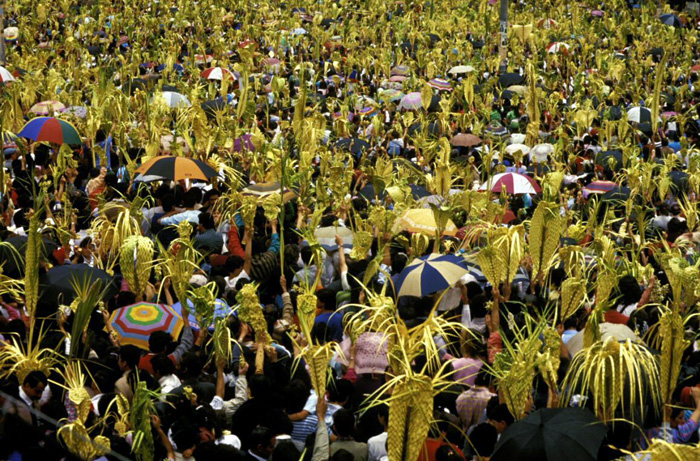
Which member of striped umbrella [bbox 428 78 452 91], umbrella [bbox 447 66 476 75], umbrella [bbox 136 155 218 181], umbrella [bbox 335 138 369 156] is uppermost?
umbrella [bbox 136 155 218 181]

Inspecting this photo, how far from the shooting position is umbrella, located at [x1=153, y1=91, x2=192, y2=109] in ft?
41.5

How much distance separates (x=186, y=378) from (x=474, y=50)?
14131mm

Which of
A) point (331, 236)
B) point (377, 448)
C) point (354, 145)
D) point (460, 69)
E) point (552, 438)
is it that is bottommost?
point (460, 69)

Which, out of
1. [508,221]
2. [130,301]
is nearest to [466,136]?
[508,221]

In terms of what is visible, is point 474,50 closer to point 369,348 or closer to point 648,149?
point 648,149

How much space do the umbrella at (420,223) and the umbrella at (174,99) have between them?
549 cm

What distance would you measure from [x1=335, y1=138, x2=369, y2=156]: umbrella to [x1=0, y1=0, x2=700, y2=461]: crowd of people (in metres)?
0.07

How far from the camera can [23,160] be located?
992cm

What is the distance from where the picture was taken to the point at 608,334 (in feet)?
18.7

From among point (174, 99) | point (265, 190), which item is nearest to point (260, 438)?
point (265, 190)

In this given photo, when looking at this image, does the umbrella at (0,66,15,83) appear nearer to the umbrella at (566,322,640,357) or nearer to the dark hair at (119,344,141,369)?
the dark hair at (119,344,141,369)

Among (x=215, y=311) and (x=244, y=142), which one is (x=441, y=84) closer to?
(x=244, y=142)

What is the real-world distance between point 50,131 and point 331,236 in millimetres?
3750

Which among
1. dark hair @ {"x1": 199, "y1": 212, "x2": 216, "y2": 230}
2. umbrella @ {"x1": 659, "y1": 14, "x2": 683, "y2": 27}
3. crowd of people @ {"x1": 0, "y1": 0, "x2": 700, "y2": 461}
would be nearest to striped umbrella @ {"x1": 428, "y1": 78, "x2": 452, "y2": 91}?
crowd of people @ {"x1": 0, "y1": 0, "x2": 700, "y2": 461}
